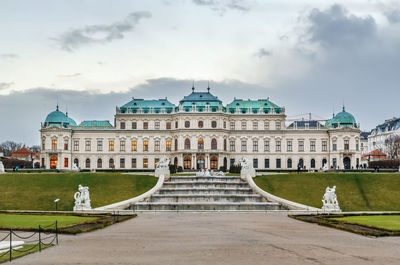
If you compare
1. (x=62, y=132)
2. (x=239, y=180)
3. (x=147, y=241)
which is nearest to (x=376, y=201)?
(x=239, y=180)

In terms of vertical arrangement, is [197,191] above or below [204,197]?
above

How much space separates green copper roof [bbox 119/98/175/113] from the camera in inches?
4067

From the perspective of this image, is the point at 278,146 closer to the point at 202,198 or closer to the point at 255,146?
the point at 255,146

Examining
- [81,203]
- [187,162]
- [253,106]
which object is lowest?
[81,203]

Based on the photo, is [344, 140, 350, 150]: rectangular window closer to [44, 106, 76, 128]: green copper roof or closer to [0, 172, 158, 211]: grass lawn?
[0, 172, 158, 211]: grass lawn

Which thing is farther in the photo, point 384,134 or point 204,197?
point 384,134

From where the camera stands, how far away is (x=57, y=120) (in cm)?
10112

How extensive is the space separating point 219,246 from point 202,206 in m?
23.7

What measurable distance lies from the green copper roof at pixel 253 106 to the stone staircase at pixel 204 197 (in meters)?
47.1

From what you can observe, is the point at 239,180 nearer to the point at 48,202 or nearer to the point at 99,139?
the point at 48,202

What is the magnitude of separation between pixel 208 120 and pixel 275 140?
16086 millimetres

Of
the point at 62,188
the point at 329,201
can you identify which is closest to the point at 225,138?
the point at 62,188

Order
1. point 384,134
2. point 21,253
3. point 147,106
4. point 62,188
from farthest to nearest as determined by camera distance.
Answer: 1. point 384,134
2. point 147,106
3. point 62,188
4. point 21,253

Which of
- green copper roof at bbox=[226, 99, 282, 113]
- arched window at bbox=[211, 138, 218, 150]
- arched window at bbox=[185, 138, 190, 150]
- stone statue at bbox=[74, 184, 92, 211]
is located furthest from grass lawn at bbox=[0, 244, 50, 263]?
green copper roof at bbox=[226, 99, 282, 113]
